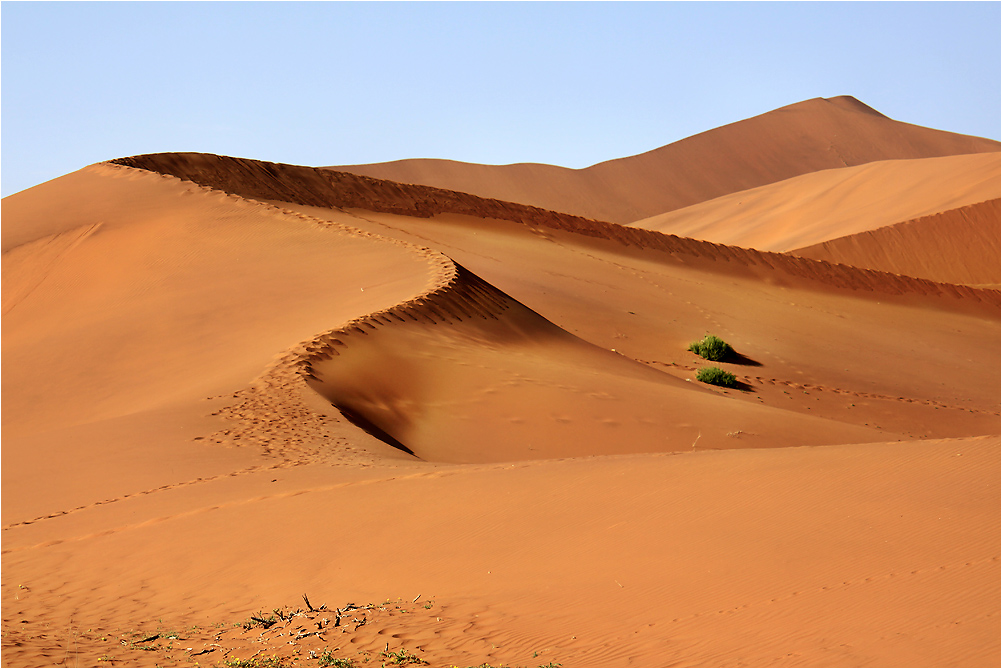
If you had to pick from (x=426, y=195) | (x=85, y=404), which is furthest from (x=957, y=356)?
(x=85, y=404)

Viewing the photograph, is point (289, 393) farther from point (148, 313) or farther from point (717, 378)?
point (717, 378)

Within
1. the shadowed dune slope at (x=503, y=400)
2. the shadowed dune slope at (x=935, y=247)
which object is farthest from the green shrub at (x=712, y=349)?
the shadowed dune slope at (x=935, y=247)

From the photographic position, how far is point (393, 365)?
1461cm

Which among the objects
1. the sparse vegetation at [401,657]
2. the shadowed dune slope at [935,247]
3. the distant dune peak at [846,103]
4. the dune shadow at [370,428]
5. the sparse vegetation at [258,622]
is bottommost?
the sparse vegetation at [258,622]

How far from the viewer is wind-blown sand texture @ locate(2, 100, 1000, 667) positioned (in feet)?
18.0

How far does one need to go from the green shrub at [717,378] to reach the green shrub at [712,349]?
1.83m

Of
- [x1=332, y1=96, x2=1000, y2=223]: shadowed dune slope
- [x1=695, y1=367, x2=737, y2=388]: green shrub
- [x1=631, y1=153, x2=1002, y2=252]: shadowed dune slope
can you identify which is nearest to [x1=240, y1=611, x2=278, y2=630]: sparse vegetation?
[x1=695, y1=367, x2=737, y2=388]: green shrub

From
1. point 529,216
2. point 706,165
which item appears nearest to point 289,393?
point 529,216

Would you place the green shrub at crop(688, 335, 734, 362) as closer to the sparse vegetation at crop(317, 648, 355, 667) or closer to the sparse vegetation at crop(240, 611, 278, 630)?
the sparse vegetation at crop(240, 611, 278, 630)

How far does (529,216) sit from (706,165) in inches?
2785

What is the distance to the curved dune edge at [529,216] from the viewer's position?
30.1 metres

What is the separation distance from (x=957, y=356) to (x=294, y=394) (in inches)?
812

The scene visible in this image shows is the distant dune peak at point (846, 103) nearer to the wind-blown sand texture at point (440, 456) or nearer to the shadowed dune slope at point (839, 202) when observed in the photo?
the shadowed dune slope at point (839, 202)

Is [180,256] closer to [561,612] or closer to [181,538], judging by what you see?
[181,538]
